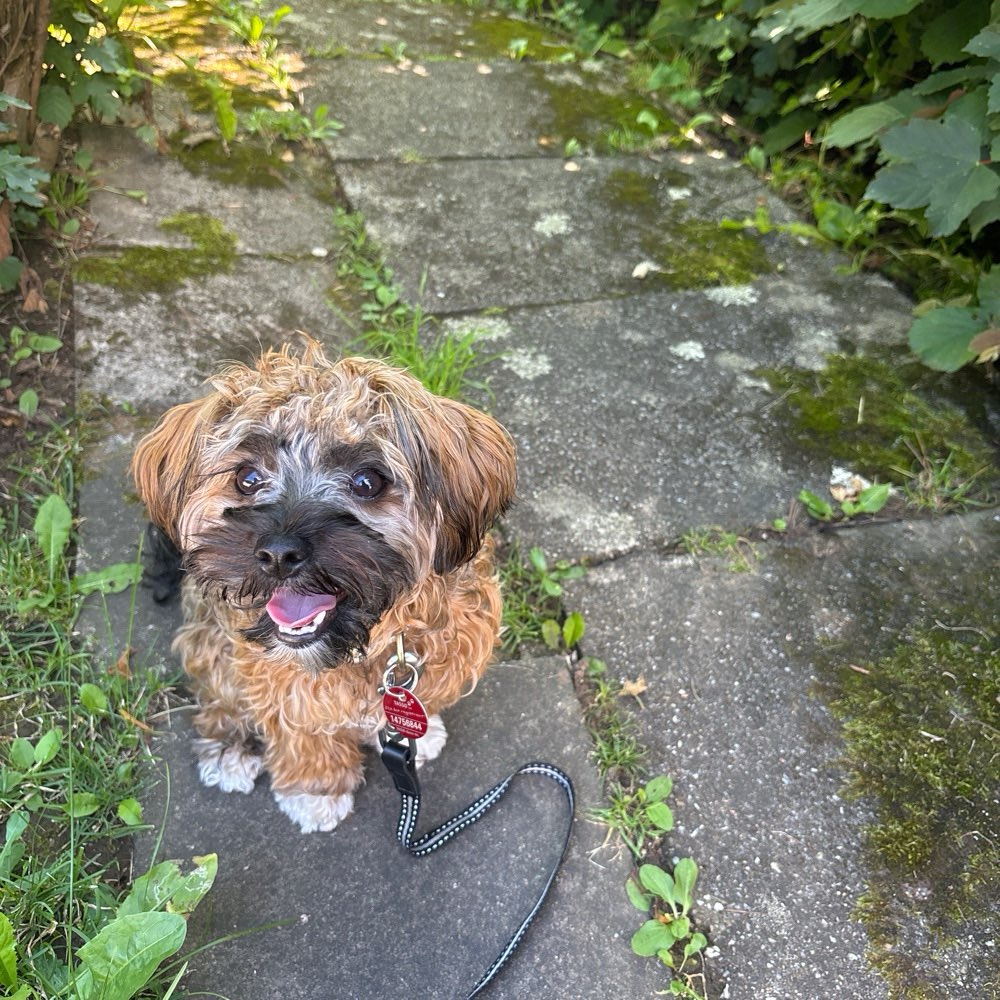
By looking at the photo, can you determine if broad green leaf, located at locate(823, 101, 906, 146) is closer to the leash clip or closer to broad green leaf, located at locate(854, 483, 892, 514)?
broad green leaf, located at locate(854, 483, 892, 514)

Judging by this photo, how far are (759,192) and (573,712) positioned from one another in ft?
11.8

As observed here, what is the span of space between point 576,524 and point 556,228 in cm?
208

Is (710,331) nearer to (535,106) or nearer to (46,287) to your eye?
(535,106)

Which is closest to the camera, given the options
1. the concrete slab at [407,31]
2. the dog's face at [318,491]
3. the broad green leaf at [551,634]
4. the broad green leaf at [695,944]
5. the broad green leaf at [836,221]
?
the dog's face at [318,491]

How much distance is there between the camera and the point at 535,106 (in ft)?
17.5

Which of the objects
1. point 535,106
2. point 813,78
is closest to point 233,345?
point 535,106

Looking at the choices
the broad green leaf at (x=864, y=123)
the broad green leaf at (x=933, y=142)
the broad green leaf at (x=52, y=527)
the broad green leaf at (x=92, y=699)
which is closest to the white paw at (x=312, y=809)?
the broad green leaf at (x=92, y=699)

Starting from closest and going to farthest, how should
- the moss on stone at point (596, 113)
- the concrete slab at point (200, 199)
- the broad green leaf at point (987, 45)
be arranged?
the broad green leaf at point (987, 45), the concrete slab at point (200, 199), the moss on stone at point (596, 113)

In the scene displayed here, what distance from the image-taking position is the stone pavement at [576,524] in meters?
2.02

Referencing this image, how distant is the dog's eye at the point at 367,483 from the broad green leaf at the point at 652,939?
130cm

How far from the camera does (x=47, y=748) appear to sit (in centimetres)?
215

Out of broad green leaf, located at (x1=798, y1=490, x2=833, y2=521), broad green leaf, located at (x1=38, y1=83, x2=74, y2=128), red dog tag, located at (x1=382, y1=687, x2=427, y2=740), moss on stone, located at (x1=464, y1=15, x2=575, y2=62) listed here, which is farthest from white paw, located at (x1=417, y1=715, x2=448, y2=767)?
moss on stone, located at (x1=464, y1=15, x2=575, y2=62)

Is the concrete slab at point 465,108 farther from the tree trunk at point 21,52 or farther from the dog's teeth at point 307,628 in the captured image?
the dog's teeth at point 307,628

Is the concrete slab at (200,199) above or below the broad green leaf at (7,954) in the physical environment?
above
